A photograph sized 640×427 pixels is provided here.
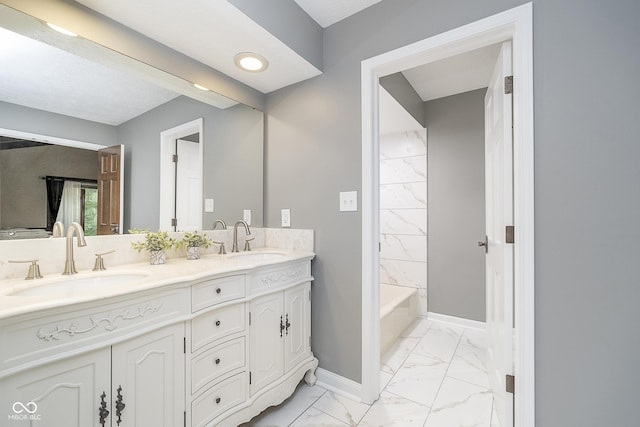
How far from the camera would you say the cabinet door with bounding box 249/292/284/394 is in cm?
144

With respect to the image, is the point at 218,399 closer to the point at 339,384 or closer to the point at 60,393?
the point at 60,393

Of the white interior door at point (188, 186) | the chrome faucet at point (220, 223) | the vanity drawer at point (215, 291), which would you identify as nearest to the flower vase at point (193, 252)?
the white interior door at point (188, 186)

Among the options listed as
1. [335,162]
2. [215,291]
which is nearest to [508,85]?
[335,162]

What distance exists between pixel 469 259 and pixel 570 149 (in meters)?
1.92

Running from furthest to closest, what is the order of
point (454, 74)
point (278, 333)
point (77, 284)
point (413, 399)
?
point (454, 74)
point (413, 399)
point (278, 333)
point (77, 284)

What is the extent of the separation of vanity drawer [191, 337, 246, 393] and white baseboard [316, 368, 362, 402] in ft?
2.29

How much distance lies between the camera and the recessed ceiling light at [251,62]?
5.56 ft

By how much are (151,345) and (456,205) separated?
288 centimetres

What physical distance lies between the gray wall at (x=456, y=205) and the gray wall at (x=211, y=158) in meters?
1.99

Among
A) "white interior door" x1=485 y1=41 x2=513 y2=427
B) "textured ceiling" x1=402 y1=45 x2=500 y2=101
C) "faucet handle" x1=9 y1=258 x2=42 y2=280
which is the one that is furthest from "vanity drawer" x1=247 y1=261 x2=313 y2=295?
"textured ceiling" x1=402 y1=45 x2=500 y2=101

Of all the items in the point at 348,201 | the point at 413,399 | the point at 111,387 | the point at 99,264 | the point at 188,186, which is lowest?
the point at 413,399

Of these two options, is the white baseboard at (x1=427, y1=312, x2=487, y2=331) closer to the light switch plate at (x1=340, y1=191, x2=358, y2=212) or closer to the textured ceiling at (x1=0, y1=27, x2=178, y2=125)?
the light switch plate at (x1=340, y1=191, x2=358, y2=212)

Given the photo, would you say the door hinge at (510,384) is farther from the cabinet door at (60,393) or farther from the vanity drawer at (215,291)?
the cabinet door at (60,393)

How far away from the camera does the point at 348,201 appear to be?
5.77ft
